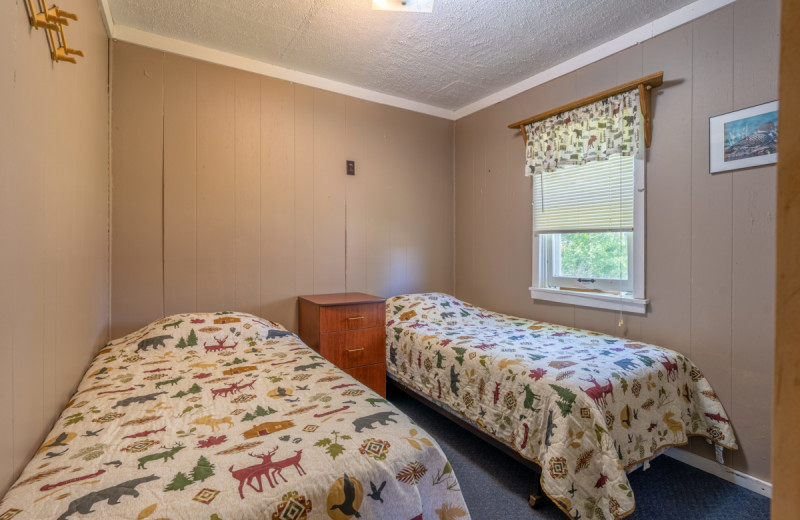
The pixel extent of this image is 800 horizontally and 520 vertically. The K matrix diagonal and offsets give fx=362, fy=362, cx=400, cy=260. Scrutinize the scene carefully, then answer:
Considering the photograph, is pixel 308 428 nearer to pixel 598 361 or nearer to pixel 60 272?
pixel 60 272

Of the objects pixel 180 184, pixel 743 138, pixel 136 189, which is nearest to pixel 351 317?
pixel 180 184

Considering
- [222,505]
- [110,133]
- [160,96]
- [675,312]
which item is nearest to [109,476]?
[222,505]

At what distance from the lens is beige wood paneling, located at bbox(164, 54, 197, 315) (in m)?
2.32

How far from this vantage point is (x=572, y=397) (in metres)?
1.49

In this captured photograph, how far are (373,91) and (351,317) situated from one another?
1.93 metres

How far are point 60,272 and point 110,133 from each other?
4.29 feet

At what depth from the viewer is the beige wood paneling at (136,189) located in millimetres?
2184

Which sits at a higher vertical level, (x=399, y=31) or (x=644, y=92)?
(x=399, y=31)

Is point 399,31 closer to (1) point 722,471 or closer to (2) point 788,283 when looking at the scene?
(2) point 788,283

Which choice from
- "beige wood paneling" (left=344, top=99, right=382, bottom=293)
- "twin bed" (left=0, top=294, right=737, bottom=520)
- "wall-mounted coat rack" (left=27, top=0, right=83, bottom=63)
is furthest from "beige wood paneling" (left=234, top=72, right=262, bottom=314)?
"wall-mounted coat rack" (left=27, top=0, right=83, bottom=63)

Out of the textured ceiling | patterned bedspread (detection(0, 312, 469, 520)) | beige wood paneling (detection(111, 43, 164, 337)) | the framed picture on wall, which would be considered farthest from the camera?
beige wood paneling (detection(111, 43, 164, 337))

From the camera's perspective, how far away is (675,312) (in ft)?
6.77

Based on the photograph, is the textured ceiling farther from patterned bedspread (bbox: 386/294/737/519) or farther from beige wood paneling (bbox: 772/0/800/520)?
beige wood paneling (bbox: 772/0/800/520)

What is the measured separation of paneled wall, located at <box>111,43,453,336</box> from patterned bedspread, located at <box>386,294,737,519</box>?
3.23 ft
